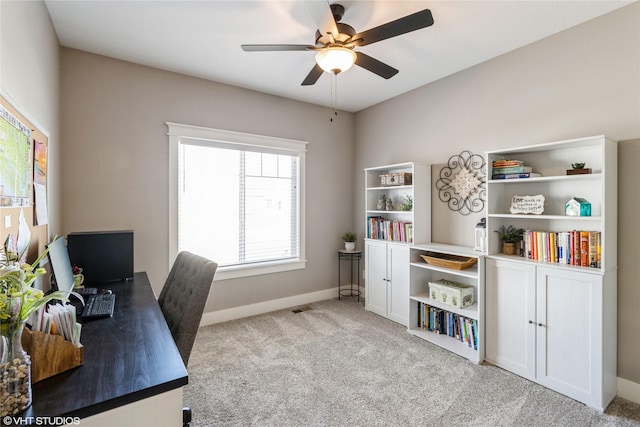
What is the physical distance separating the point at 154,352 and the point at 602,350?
264cm

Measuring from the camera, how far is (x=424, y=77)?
3291 millimetres

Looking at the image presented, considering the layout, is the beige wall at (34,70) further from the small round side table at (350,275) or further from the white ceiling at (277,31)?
the small round side table at (350,275)

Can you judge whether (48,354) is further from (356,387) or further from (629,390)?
(629,390)

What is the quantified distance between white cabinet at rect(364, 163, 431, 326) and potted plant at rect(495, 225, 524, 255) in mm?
831

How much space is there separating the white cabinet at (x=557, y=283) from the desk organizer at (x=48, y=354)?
9.03 feet

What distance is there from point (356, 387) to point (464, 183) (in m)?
2.16

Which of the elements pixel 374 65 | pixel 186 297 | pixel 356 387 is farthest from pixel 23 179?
pixel 356 387

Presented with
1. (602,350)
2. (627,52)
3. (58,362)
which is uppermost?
(627,52)

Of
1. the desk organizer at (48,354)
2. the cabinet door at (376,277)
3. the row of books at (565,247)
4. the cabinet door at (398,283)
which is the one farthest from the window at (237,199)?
the row of books at (565,247)

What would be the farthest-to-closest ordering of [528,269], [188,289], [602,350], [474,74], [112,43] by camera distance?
[474,74]
[112,43]
[528,269]
[602,350]
[188,289]

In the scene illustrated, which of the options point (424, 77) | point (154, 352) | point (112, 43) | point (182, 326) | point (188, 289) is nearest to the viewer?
point (154, 352)

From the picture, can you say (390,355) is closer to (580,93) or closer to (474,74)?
(580,93)

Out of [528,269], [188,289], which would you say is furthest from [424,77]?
[188,289]

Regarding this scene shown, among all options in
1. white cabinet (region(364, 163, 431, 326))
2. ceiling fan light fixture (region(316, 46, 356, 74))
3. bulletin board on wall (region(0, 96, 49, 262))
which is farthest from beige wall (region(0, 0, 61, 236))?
white cabinet (region(364, 163, 431, 326))
